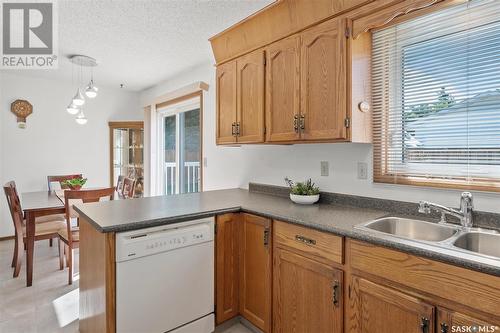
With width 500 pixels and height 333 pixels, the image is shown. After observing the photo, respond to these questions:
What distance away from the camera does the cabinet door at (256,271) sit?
1.88 meters

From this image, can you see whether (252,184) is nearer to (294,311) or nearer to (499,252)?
(294,311)

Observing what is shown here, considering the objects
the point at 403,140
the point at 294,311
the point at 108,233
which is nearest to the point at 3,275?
the point at 108,233

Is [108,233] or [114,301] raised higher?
[108,233]

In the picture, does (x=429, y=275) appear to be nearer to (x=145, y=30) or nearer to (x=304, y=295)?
(x=304, y=295)

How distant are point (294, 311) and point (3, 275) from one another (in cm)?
306

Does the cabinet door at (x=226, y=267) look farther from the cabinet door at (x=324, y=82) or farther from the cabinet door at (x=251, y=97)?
the cabinet door at (x=324, y=82)

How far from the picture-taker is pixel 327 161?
2258mm

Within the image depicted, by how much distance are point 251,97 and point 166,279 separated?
153 centimetres

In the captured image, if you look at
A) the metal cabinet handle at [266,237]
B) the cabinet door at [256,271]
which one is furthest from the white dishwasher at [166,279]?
the metal cabinet handle at [266,237]

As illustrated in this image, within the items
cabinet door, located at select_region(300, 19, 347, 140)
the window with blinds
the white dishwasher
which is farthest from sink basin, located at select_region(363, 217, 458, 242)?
the white dishwasher

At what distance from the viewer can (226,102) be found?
265 centimetres

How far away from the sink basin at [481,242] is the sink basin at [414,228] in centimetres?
7

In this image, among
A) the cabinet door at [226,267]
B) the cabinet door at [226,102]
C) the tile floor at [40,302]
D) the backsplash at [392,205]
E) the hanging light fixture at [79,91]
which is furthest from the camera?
the hanging light fixture at [79,91]

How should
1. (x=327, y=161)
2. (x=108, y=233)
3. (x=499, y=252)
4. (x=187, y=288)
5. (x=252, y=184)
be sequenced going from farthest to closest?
(x=252, y=184), (x=327, y=161), (x=187, y=288), (x=108, y=233), (x=499, y=252)
